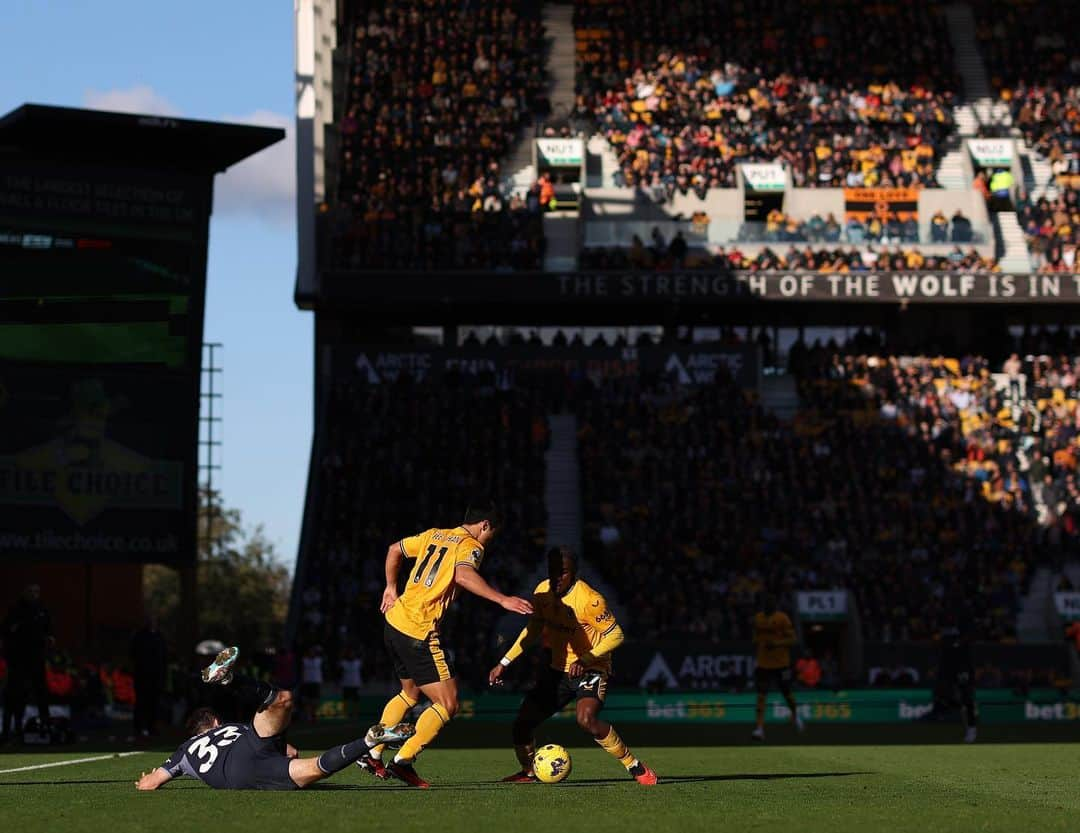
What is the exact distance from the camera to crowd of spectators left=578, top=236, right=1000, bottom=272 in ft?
167

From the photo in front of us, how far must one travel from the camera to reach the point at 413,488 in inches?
1767

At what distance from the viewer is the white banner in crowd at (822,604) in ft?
136

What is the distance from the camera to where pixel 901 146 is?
5422cm

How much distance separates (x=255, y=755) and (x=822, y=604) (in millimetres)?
30239

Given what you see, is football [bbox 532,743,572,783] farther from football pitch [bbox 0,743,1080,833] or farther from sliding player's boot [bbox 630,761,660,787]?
sliding player's boot [bbox 630,761,660,787]

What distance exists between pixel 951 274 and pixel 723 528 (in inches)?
461

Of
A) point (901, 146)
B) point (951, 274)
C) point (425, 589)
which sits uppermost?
point (901, 146)

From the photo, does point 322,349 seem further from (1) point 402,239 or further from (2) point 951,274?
(2) point 951,274

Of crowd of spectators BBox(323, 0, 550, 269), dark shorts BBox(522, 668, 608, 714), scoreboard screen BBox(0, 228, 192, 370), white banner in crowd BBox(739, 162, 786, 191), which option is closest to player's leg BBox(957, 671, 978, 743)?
dark shorts BBox(522, 668, 608, 714)

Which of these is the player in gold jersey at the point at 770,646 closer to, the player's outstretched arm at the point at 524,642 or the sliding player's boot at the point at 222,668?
the player's outstretched arm at the point at 524,642

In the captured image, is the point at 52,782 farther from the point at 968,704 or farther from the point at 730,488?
the point at 730,488

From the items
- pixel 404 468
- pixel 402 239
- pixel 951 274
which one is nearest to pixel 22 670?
pixel 404 468

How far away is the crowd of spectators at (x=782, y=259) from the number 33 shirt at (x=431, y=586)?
124 ft

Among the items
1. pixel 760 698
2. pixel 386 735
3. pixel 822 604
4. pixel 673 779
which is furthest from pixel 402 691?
pixel 822 604
